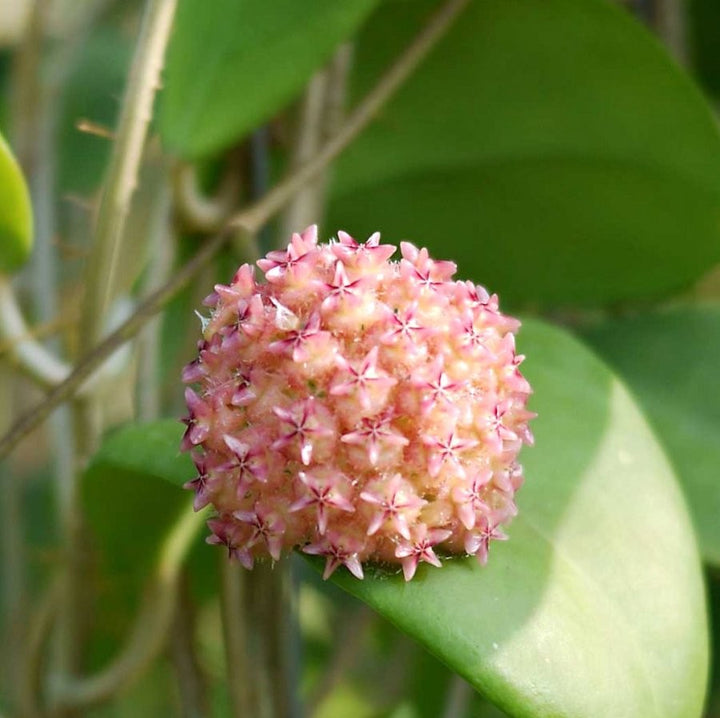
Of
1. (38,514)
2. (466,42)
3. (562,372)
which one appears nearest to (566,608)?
(562,372)

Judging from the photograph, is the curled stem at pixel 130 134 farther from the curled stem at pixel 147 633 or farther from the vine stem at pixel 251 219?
the curled stem at pixel 147 633

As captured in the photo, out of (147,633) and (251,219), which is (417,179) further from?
(147,633)

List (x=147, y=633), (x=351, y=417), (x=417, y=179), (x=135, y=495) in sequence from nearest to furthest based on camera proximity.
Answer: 1. (x=351, y=417)
2. (x=135, y=495)
3. (x=147, y=633)
4. (x=417, y=179)

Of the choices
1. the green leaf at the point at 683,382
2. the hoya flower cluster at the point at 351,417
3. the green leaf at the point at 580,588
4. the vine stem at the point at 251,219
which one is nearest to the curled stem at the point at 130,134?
the vine stem at the point at 251,219

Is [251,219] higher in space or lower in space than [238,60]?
lower

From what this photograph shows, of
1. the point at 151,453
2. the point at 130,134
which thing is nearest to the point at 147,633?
the point at 151,453

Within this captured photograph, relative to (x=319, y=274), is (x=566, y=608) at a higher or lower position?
lower

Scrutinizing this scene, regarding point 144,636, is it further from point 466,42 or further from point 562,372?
point 466,42

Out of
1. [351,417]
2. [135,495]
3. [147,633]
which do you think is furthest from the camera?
[147,633]
